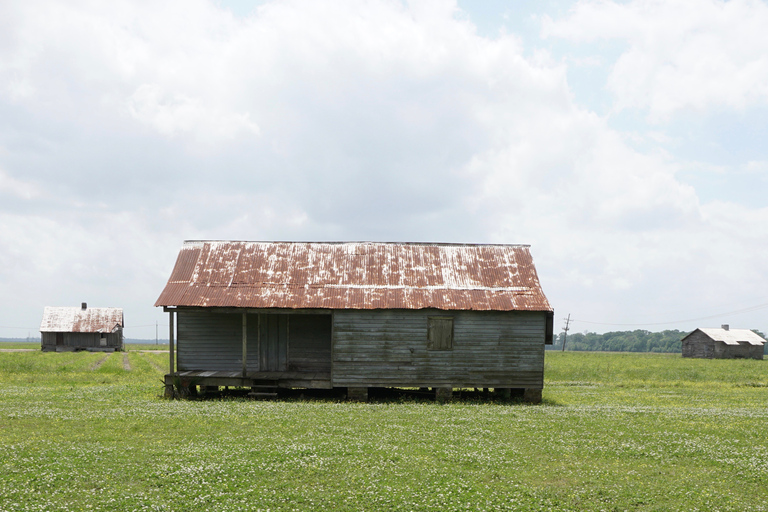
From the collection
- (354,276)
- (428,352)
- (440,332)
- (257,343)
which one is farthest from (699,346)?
(257,343)

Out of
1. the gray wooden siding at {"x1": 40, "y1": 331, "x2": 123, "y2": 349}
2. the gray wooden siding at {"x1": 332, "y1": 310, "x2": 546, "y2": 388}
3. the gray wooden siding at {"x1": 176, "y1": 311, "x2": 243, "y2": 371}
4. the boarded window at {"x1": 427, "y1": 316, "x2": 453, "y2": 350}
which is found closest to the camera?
the gray wooden siding at {"x1": 332, "y1": 310, "x2": 546, "y2": 388}

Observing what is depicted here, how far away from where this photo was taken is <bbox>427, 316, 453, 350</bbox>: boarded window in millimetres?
23078

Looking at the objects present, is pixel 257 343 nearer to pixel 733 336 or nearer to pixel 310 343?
pixel 310 343

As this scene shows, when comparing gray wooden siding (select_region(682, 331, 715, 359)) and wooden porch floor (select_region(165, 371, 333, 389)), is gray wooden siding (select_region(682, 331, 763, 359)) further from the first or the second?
wooden porch floor (select_region(165, 371, 333, 389))

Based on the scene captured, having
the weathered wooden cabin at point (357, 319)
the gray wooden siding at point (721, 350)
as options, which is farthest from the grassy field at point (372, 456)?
the gray wooden siding at point (721, 350)

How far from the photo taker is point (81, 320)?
73000 millimetres

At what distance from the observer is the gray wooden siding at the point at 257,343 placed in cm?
2539

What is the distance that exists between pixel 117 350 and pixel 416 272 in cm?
6327

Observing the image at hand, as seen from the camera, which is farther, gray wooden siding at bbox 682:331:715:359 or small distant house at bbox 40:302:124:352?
gray wooden siding at bbox 682:331:715:359

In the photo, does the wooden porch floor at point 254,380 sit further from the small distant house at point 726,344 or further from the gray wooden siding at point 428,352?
the small distant house at point 726,344

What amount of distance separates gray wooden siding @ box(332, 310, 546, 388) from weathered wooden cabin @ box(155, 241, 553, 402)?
0.04m

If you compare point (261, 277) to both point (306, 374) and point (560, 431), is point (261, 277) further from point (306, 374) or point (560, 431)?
point (560, 431)

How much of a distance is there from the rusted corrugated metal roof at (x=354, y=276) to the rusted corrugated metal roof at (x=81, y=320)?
177ft

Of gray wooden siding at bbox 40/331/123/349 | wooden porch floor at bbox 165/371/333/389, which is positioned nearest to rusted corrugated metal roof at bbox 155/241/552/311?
wooden porch floor at bbox 165/371/333/389
